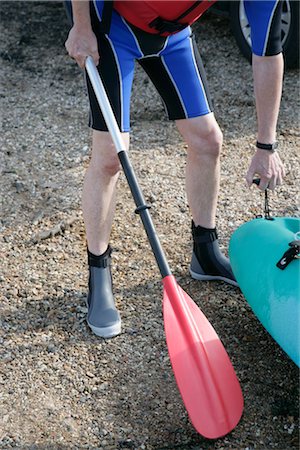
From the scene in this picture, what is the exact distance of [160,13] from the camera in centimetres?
265

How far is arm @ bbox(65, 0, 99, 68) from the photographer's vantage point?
261cm

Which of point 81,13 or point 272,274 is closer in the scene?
point 81,13

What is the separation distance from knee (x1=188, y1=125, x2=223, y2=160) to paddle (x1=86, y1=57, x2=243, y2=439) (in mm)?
431

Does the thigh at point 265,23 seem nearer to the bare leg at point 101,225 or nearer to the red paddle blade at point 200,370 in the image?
the bare leg at point 101,225

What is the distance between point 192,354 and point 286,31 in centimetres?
316

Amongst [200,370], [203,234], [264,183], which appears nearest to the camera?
[200,370]

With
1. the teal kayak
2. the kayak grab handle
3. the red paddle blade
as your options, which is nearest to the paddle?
the red paddle blade

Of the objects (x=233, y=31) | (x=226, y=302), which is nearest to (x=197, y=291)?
(x=226, y=302)

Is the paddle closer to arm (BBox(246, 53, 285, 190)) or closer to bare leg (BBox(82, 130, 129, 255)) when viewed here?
bare leg (BBox(82, 130, 129, 255))

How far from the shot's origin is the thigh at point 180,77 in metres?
2.86

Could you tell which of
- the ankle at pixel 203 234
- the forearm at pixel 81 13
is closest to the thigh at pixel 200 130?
the ankle at pixel 203 234

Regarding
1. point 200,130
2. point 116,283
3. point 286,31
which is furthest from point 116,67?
point 286,31

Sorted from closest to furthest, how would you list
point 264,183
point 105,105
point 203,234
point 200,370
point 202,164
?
point 200,370, point 105,105, point 264,183, point 202,164, point 203,234

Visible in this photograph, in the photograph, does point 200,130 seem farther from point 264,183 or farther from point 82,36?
point 82,36
